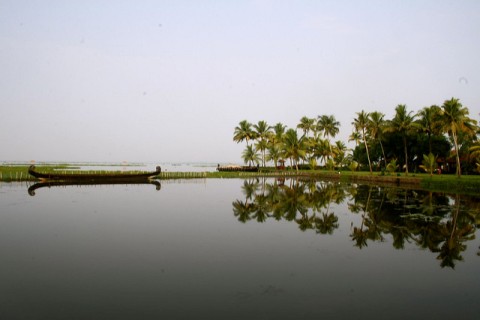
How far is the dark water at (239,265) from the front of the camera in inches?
312

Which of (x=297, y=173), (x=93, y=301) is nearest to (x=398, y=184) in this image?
(x=297, y=173)

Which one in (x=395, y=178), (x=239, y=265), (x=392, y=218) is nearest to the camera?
(x=239, y=265)

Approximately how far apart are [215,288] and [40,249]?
27.0 feet

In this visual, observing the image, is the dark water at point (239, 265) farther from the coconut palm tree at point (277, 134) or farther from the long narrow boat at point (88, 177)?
the coconut palm tree at point (277, 134)

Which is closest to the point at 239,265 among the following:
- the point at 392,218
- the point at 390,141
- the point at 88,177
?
the point at 392,218

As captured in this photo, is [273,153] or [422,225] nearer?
[422,225]

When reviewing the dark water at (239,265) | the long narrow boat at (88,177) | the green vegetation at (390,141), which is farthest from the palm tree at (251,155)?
the dark water at (239,265)

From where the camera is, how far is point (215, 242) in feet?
47.3

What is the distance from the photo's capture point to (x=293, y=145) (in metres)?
69.0

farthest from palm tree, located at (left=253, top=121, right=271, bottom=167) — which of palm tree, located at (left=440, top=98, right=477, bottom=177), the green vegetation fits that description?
palm tree, located at (left=440, top=98, right=477, bottom=177)

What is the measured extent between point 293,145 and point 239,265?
59.2 meters

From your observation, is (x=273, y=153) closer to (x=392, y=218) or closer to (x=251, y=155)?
(x=251, y=155)

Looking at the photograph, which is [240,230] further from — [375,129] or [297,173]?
[297,173]

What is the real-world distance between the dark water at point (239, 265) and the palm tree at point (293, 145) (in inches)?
1852
